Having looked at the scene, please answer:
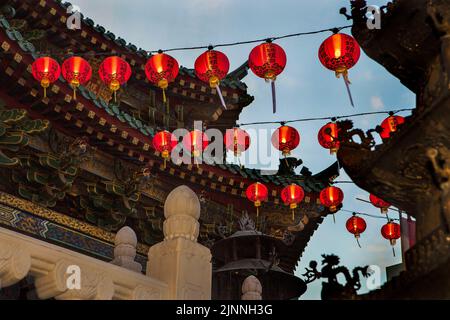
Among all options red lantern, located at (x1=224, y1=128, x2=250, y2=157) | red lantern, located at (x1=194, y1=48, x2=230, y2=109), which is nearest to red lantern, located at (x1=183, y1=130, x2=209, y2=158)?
red lantern, located at (x1=224, y1=128, x2=250, y2=157)

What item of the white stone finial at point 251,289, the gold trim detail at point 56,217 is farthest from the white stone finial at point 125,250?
the gold trim detail at point 56,217

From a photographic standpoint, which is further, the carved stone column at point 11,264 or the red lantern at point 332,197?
the red lantern at point 332,197

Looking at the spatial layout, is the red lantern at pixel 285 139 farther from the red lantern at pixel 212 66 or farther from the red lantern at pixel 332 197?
the red lantern at pixel 332 197

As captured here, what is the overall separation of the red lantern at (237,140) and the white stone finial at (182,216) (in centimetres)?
696

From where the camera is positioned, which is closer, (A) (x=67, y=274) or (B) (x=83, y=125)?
(A) (x=67, y=274)

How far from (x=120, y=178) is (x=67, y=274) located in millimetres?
7171

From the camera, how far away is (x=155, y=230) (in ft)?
38.9

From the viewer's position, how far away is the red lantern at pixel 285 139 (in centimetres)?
1105

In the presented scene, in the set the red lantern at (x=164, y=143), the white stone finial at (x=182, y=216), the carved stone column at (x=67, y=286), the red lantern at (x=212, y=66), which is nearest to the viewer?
the carved stone column at (x=67, y=286)

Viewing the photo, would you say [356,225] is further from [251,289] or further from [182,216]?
[182,216]

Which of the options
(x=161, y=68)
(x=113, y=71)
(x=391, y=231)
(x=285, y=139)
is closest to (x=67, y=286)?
(x=161, y=68)

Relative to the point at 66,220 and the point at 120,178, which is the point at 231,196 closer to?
the point at 120,178
